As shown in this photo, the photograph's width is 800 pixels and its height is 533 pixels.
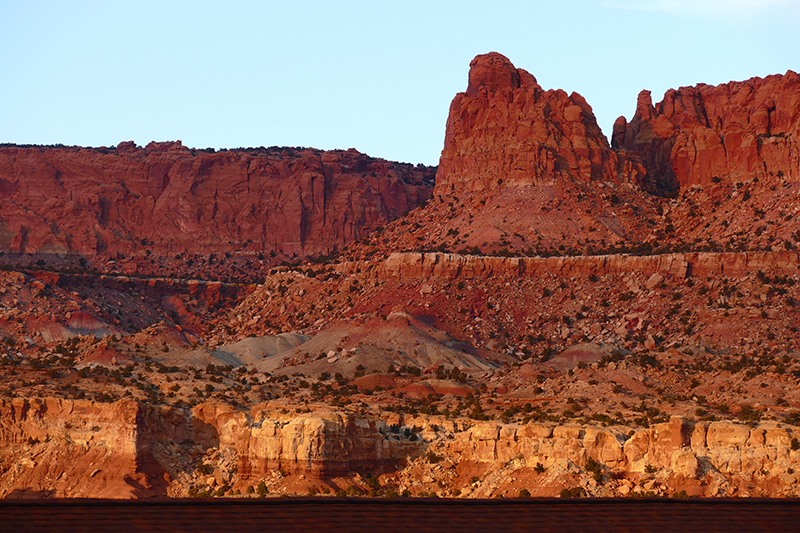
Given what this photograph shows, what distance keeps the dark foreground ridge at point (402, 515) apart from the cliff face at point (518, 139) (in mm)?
86478

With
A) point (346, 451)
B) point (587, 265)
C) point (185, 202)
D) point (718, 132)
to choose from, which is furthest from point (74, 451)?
point (185, 202)

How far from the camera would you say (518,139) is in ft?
387

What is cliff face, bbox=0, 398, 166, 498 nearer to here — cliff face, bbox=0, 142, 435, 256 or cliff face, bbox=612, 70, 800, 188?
cliff face, bbox=612, 70, 800, 188

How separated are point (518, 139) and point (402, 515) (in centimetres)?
9271

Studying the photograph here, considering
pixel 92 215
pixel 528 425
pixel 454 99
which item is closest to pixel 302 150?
pixel 92 215

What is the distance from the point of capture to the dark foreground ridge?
25.8 metres

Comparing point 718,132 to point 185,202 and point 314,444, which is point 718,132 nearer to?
point 185,202

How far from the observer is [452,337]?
Answer: 90000 mm

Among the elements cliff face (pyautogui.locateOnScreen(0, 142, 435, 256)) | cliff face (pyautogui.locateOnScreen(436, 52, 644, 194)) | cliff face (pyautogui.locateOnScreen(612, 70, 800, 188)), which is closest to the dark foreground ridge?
cliff face (pyautogui.locateOnScreen(612, 70, 800, 188))

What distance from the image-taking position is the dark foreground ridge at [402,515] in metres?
25.8

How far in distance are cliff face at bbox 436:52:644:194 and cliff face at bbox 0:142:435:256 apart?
24.8m

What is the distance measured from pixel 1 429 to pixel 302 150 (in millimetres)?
114504

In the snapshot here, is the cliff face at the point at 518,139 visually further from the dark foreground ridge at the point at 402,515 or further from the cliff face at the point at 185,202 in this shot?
the dark foreground ridge at the point at 402,515

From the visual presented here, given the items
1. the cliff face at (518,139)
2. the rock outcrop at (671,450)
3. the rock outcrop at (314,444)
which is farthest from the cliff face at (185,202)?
the rock outcrop at (671,450)
